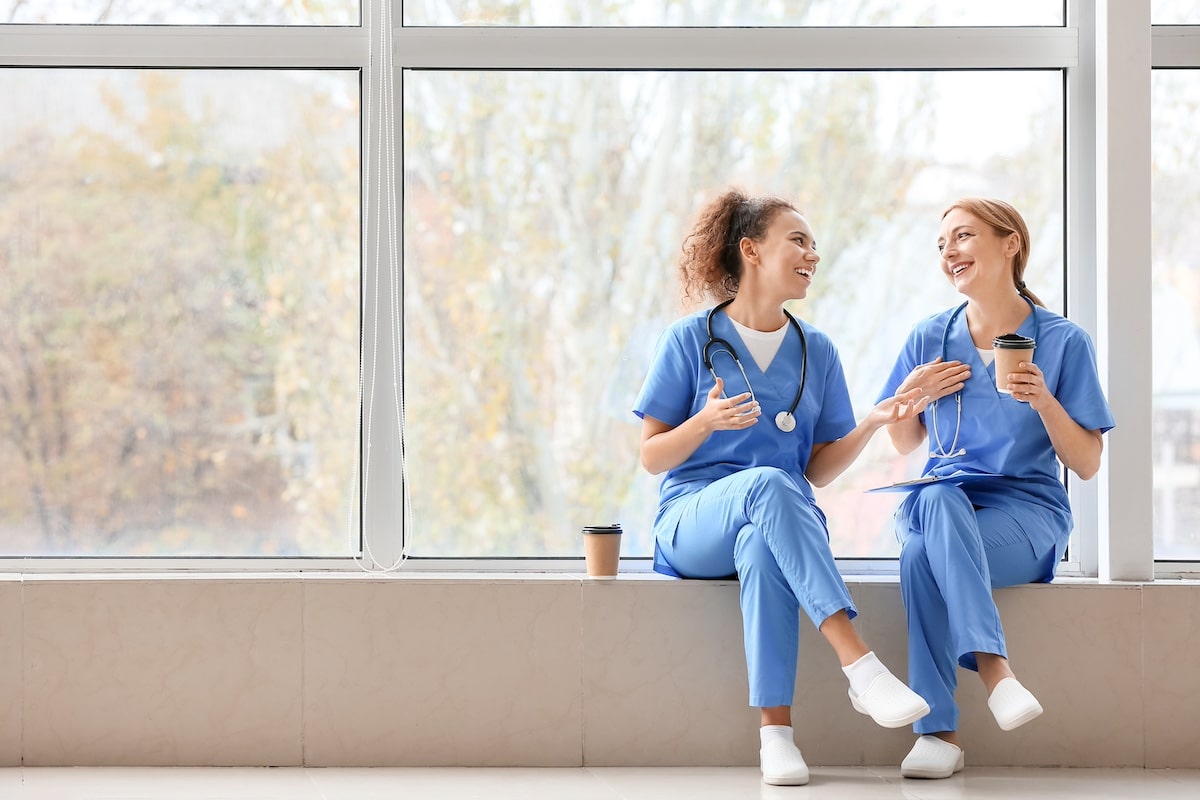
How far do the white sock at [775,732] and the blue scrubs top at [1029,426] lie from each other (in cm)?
68

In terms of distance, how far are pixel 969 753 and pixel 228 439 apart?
188 centimetres

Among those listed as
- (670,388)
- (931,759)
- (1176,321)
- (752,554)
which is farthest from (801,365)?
(1176,321)

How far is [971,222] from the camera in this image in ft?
9.11

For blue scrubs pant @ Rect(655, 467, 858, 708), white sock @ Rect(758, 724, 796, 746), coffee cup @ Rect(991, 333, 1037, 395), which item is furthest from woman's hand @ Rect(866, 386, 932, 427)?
white sock @ Rect(758, 724, 796, 746)

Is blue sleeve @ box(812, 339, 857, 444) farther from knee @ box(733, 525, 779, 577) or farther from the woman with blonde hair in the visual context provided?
knee @ box(733, 525, 779, 577)

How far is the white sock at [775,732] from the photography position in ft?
7.84

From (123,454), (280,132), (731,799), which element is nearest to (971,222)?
(731,799)

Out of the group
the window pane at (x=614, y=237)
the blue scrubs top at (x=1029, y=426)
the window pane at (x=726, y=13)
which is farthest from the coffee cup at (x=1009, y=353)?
the window pane at (x=726, y=13)

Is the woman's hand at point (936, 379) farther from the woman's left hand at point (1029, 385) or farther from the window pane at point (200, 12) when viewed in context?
the window pane at point (200, 12)

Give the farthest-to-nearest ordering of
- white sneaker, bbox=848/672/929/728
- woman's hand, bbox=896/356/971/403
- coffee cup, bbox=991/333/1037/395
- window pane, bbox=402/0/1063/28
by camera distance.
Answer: window pane, bbox=402/0/1063/28, woman's hand, bbox=896/356/971/403, coffee cup, bbox=991/333/1037/395, white sneaker, bbox=848/672/929/728

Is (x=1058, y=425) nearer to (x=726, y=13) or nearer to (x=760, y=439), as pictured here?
(x=760, y=439)

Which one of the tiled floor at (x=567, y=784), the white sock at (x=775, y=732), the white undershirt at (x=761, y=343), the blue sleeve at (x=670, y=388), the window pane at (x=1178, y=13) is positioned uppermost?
the window pane at (x=1178, y=13)

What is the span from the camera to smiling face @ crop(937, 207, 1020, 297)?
2764 mm

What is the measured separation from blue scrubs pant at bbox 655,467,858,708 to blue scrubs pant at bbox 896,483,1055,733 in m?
0.20
